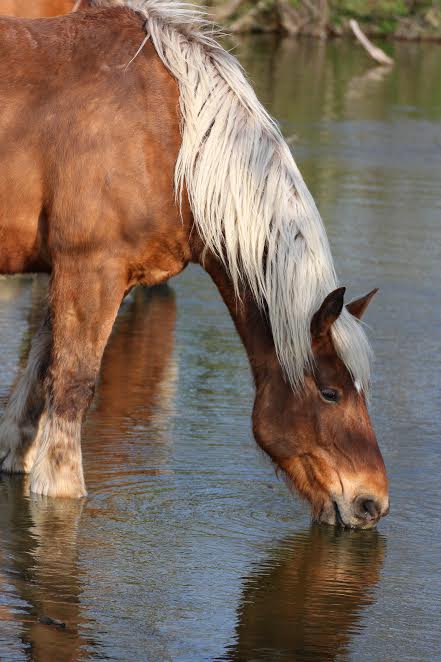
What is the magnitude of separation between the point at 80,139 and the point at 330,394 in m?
1.36

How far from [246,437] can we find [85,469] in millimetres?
888

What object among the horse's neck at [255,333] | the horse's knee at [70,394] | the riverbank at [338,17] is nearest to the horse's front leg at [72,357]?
the horse's knee at [70,394]

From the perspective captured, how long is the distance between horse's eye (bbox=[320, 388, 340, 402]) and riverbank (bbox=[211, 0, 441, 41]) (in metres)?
26.0

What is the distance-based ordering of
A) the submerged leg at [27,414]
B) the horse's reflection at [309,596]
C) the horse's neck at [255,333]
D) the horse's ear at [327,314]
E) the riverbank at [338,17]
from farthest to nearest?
the riverbank at [338,17]
the submerged leg at [27,414]
the horse's neck at [255,333]
the horse's ear at [327,314]
the horse's reflection at [309,596]

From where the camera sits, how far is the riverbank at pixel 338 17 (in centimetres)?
3194

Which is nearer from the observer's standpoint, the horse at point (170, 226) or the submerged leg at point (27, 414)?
the horse at point (170, 226)

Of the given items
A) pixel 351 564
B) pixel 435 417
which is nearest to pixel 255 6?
pixel 435 417

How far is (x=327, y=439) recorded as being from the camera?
16.8 ft

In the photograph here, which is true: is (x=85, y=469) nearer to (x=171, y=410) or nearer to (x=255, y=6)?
(x=171, y=410)

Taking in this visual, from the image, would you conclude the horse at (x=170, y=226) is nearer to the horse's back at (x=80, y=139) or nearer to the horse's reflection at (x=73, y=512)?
the horse's back at (x=80, y=139)

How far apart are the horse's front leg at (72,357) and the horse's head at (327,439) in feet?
2.27

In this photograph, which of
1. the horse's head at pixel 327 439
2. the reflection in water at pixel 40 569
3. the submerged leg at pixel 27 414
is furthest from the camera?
the submerged leg at pixel 27 414

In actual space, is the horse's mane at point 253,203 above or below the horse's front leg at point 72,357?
above

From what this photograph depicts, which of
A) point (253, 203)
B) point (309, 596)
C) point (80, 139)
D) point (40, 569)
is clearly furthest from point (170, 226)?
point (309, 596)
